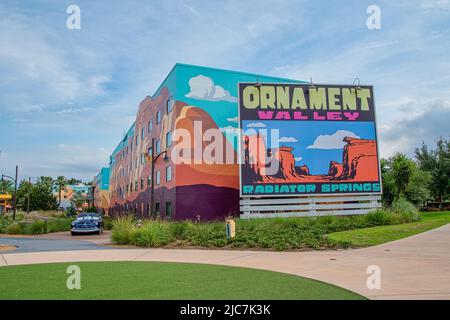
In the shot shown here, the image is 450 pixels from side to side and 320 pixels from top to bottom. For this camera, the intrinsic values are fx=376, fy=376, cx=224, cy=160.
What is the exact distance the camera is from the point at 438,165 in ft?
144

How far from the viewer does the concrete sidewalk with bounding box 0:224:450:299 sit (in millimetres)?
6398

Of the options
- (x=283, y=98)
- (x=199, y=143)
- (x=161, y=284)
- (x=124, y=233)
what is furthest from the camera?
(x=199, y=143)

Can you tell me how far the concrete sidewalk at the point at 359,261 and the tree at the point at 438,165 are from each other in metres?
32.7

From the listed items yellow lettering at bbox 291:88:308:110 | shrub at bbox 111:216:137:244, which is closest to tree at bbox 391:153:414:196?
yellow lettering at bbox 291:88:308:110

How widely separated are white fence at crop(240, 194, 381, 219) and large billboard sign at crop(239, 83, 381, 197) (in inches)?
19.6

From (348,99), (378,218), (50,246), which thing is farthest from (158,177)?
(378,218)

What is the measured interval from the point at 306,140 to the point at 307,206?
424 cm

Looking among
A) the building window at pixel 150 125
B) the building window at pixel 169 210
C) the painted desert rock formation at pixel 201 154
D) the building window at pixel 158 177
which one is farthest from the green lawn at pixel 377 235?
the building window at pixel 150 125

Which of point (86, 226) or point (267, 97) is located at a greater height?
point (267, 97)

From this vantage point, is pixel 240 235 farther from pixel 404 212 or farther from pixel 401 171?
pixel 401 171

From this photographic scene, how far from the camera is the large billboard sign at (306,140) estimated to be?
2336 centimetres

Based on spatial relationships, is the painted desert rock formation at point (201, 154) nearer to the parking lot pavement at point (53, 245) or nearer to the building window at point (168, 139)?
the building window at point (168, 139)

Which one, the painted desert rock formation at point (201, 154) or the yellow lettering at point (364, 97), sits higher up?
the yellow lettering at point (364, 97)
